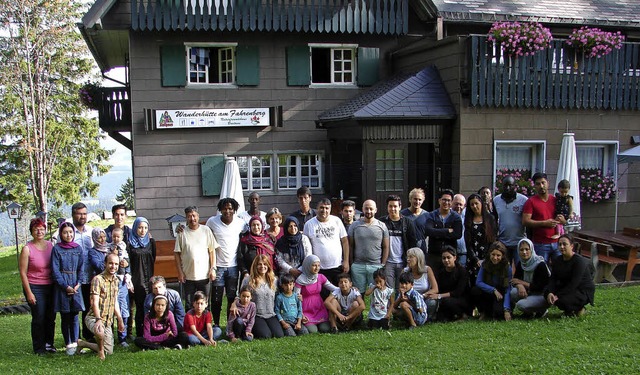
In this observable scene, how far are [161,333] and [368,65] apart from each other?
10073mm

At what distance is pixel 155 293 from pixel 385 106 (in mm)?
7361

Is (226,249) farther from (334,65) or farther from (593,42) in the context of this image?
(593,42)

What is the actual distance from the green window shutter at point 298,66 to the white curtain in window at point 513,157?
189 inches

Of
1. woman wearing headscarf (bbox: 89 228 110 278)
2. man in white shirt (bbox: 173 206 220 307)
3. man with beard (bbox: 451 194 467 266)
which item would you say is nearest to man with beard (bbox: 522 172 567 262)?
man with beard (bbox: 451 194 467 266)

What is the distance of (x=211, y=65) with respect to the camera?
1546cm

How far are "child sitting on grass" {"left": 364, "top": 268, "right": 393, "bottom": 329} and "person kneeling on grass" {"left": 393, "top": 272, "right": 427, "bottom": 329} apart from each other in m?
0.11

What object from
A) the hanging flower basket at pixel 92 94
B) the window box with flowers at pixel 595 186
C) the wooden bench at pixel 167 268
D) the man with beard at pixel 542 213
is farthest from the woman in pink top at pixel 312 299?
the hanging flower basket at pixel 92 94

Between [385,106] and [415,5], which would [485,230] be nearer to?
[385,106]

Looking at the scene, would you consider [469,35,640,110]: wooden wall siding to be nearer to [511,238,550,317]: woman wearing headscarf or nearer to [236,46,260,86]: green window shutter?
[236,46,260,86]: green window shutter

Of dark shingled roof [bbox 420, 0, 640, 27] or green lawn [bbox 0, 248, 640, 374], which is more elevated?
dark shingled roof [bbox 420, 0, 640, 27]

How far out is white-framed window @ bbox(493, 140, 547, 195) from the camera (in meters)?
13.5

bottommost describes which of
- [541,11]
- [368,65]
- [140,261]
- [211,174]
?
[140,261]

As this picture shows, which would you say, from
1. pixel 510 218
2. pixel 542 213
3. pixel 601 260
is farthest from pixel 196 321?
pixel 601 260

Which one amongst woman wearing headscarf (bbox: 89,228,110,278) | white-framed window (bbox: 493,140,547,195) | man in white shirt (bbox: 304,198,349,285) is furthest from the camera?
white-framed window (bbox: 493,140,547,195)
